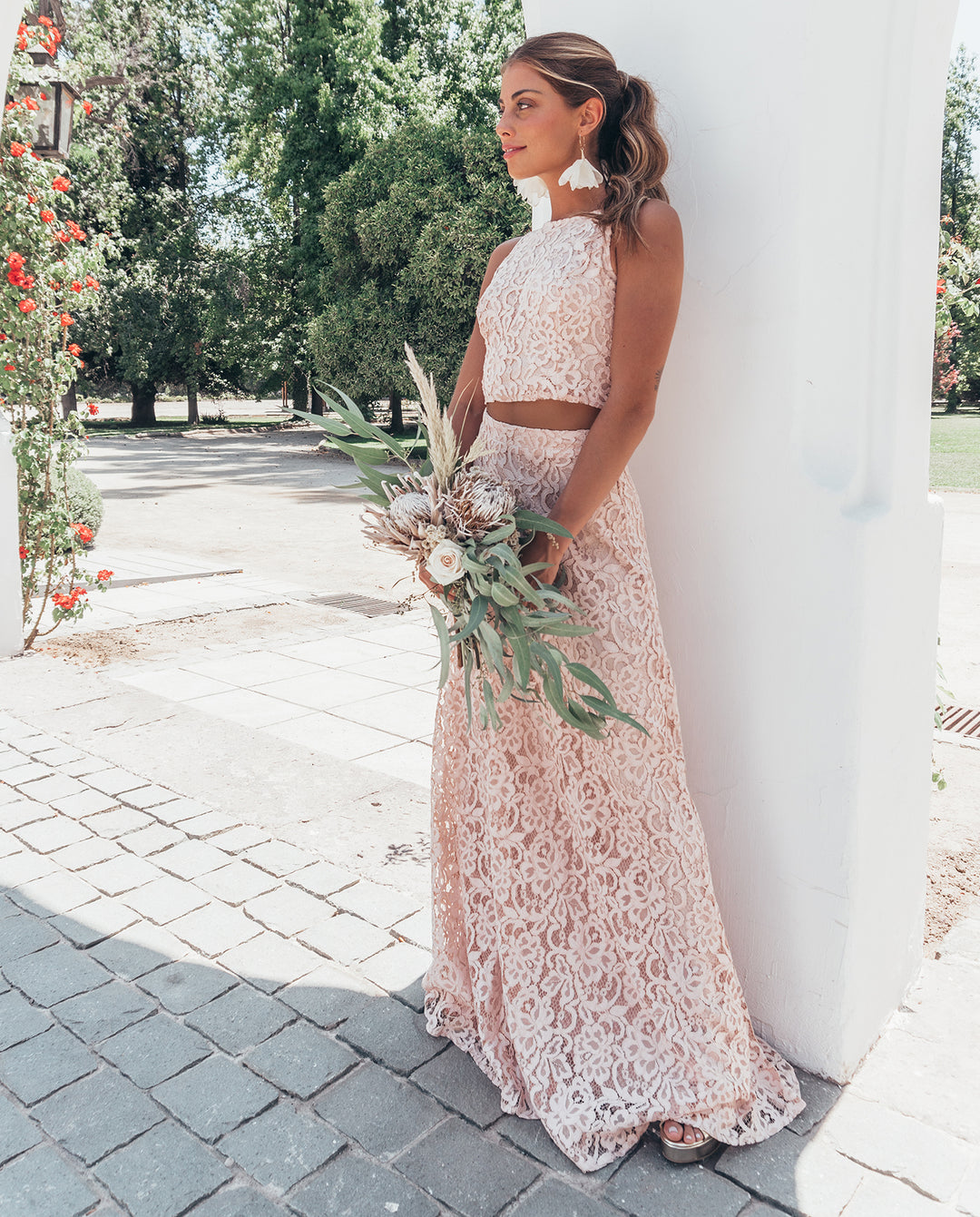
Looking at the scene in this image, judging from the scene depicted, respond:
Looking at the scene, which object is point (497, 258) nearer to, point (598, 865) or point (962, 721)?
point (598, 865)

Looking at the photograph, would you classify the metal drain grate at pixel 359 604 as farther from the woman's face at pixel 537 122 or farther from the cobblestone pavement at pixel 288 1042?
the woman's face at pixel 537 122

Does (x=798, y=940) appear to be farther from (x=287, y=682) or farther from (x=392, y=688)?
(x=287, y=682)

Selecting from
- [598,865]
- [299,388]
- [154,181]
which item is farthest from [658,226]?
[154,181]

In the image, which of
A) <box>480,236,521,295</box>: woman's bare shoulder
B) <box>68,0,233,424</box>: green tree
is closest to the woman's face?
<box>480,236,521,295</box>: woman's bare shoulder

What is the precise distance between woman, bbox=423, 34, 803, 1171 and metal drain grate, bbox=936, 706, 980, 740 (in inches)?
114

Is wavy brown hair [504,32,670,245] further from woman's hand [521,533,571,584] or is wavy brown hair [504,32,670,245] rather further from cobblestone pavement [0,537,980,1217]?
cobblestone pavement [0,537,980,1217]

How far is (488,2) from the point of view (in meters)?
24.3

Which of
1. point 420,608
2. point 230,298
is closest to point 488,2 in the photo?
point 230,298

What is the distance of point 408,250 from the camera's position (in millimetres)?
19719

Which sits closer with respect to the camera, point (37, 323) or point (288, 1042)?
point (288, 1042)

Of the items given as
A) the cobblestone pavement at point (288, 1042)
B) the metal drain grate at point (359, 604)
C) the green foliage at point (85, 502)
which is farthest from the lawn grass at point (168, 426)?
the cobblestone pavement at point (288, 1042)

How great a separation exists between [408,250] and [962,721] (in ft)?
56.3

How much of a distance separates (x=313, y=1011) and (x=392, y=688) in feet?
9.39

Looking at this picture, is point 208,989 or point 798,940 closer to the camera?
point 798,940
